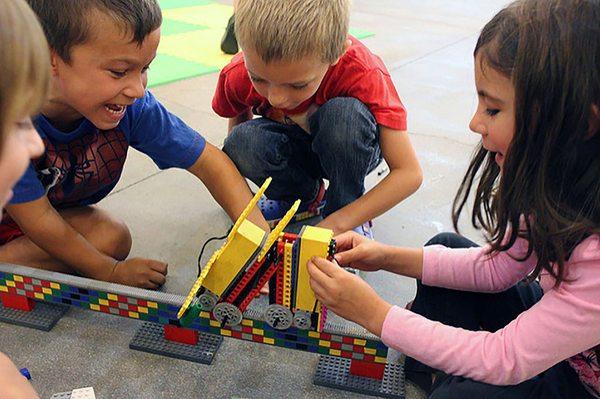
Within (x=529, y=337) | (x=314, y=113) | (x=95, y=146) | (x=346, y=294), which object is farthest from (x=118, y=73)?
(x=529, y=337)

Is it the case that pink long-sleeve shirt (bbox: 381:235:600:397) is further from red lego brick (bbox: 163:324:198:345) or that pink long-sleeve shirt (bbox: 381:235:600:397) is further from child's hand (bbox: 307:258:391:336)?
red lego brick (bbox: 163:324:198:345)

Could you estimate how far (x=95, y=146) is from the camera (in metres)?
1.11

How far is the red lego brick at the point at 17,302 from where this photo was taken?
1.05 metres

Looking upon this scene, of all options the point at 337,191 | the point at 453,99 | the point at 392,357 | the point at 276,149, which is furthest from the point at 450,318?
the point at 453,99

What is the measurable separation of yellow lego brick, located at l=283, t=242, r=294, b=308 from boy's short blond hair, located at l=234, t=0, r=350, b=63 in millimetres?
355

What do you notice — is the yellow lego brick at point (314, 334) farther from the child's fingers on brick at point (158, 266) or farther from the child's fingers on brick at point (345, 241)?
the child's fingers on brick at point (158, 266)

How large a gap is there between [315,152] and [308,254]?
481 mm

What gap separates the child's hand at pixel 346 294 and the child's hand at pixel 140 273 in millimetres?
433

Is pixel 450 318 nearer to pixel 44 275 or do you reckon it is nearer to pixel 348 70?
pixel 348 70

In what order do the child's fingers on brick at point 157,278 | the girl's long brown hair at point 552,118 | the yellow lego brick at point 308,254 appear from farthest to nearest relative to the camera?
the child's fingers on brick at point 157,278 < the yellow lego brick at point 308,254 < the girl's long brown hair at point 552,118

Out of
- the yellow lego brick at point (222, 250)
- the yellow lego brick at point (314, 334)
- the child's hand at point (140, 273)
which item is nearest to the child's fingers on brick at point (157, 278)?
the child's hand at point (140, 273)

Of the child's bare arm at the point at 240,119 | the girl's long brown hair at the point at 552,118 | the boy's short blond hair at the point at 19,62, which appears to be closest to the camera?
the boy's short blond hair at the point at 19,62

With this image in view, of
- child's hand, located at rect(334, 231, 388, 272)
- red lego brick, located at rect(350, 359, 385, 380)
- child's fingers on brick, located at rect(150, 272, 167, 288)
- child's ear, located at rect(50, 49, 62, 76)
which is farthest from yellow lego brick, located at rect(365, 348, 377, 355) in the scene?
child's ear, located at rect(50, 49, 62, 76)

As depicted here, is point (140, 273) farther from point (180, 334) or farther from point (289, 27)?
point (289, 27)
